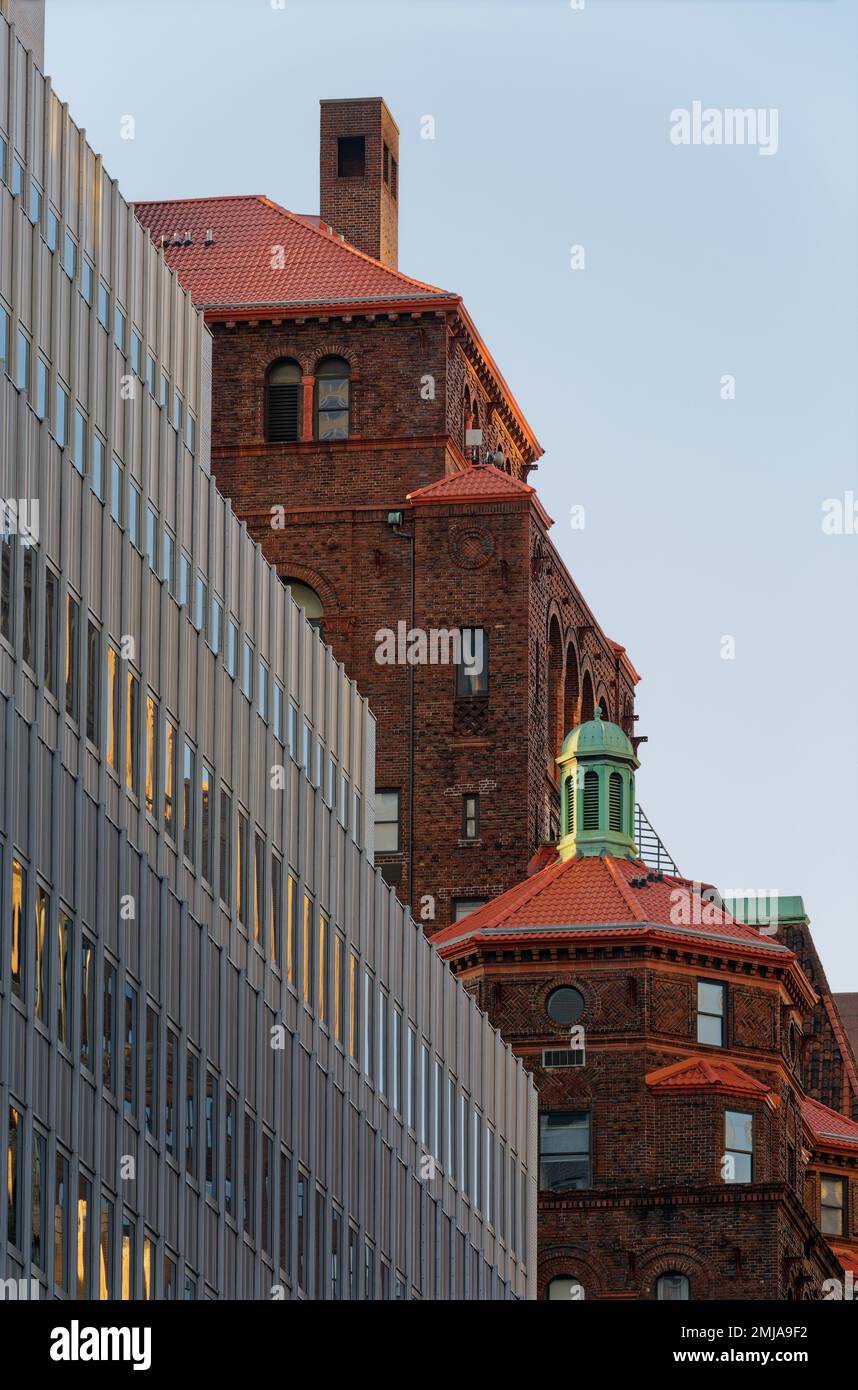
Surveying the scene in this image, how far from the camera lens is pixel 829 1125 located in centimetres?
10519

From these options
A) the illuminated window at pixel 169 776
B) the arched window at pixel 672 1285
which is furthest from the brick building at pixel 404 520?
the illuminated window at pixel 169 776

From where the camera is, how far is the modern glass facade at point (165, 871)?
4394 centimetres

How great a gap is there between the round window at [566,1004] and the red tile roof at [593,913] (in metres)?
1.40

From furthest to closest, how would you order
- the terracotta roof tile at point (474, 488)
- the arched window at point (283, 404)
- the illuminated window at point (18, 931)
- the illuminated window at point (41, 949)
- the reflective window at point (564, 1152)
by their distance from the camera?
the arched window at point (283, 404), the terracotta roof tile at point (474, 488), the reflective window at point (564, 1152), the illuminated window at point (41, 949), the illuminated window at point (18, 931)

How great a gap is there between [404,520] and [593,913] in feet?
53.0

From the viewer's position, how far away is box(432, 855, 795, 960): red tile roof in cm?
8525

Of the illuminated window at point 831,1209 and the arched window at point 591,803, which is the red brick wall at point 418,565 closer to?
the arched window at point 591,803

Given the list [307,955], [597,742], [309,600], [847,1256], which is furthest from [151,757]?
[847,1256]
